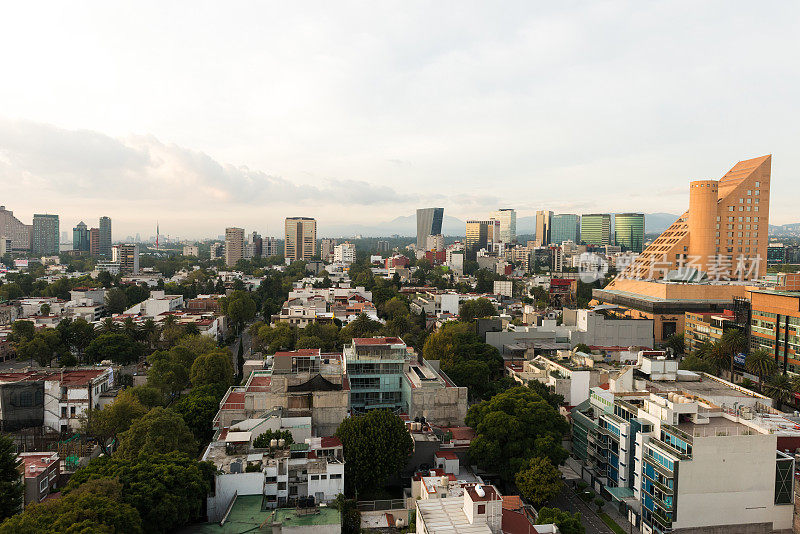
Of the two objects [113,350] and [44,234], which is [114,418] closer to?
[113,350]

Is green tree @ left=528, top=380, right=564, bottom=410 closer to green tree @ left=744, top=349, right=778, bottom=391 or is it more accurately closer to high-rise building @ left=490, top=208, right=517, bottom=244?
green tree @ left=744, top=349, right=778, bottom=391

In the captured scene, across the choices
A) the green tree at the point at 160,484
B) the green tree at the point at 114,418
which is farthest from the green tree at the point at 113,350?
the green tree at the point at 160,484

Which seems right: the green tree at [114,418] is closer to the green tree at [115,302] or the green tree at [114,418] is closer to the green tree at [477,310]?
the green tree at [477,310]

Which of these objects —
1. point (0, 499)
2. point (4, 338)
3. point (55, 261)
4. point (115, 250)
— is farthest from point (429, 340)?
point (55, 261)

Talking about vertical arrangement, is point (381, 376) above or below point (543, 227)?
below

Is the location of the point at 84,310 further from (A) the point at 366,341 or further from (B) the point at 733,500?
(B) the point at 733,500

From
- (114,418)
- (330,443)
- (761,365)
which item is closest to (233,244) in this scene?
(114,418)
